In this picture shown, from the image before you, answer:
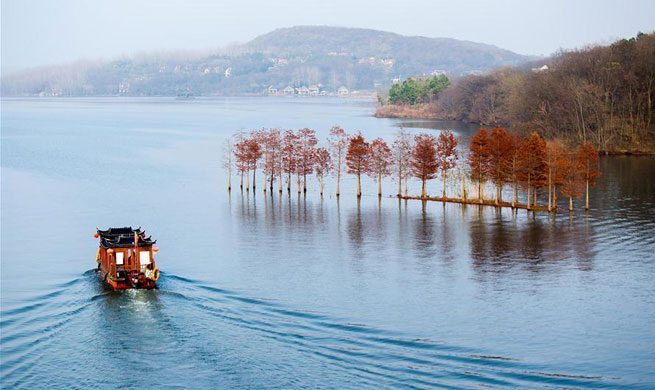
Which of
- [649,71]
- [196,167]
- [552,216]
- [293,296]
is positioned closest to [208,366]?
[293,296]

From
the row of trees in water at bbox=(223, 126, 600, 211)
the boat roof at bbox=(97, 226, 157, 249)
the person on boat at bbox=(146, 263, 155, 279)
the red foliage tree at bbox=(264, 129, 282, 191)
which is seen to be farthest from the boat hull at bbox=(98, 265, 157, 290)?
the red foliage tree at bbox=(264, 129, 282, 191)

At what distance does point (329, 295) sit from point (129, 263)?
31.8ft

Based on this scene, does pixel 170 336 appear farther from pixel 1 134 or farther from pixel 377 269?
pixel 1 134

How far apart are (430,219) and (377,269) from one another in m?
16.1

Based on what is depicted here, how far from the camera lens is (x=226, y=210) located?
62.2 metres

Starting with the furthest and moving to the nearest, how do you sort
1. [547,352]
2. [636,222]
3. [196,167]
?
1. [196,167]
2. [636,222]
3. [547,352]

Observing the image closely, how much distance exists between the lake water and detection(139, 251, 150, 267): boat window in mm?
1398

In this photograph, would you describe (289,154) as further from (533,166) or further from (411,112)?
(411,112)

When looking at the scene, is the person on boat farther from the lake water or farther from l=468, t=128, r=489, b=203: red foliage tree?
l=468, t=128, r=489, b=203: red foliage tree

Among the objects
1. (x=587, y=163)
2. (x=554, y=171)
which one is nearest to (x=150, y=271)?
(x=554, y=171)

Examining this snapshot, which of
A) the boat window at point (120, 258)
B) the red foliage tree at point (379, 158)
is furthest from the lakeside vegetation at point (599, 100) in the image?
the boat window at point (120, 258)

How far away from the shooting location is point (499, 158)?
2458 inches

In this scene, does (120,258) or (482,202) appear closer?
(120,258)

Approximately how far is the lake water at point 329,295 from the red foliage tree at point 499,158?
10.0ft
